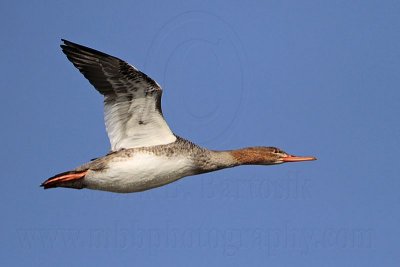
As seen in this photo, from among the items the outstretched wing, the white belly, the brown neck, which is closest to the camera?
the outstretched wing

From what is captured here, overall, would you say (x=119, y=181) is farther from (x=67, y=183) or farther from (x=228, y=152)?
(x=228, y=152)

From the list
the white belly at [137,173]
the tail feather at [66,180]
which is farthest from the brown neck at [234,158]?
the tail feather at [66,180]

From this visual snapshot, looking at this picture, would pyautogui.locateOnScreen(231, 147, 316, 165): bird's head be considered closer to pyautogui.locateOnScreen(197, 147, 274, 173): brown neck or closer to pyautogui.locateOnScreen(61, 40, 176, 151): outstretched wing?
pyautogui.locateOnScreen(197, 147, 274, 173): brown neck

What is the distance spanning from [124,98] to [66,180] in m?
1.78

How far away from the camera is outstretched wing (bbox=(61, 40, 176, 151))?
45.6ft

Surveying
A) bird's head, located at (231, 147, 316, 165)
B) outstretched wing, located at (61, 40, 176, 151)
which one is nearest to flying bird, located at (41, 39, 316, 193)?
outstretched wing, located at (61, 40, 176, 151)

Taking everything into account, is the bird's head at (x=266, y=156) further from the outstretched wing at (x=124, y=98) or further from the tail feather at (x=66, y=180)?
the tail feather at (x=66, y=180)

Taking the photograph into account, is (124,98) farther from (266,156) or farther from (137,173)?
(266,156)

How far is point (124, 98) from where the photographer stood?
46.9 ft

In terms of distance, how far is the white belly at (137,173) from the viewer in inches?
560

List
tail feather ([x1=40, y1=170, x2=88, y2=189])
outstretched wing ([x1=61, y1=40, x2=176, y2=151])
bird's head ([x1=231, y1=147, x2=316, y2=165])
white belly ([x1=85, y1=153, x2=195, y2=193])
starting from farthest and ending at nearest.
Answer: bird's head ([x1=231, y1=147, x2=316, y2=165]) < tail feather ([x1=40, y1=170, x2=88, y2=189]) < white belly ([x1=85, y1=153, x2=195, y2=193]) < outstretched wing ([x1=61, y1=40, x2=176, y2=151])

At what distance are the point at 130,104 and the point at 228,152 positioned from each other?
2.16 m

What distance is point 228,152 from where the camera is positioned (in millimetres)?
15289

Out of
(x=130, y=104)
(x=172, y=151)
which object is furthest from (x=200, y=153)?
(x=130, y=104)
